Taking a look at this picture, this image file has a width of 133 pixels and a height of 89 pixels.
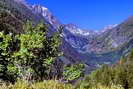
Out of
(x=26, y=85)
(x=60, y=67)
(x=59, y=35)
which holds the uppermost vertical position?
(x=59, y=35)

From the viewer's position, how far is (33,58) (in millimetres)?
31297

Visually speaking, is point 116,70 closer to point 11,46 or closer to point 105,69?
point 105,69

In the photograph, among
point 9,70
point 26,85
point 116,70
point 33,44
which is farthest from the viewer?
point 116,70

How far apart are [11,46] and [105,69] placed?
5894 inches

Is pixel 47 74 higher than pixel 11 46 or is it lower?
lower

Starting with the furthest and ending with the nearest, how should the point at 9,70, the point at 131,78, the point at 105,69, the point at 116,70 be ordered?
the point at 105,69
the point at 116,70
the point at 131,78
the point at 9,70

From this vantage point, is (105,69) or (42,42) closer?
(42,42)

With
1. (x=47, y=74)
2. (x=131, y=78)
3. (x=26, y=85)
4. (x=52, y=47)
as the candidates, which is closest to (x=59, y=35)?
(x=52, y=47)

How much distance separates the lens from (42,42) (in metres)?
31.6

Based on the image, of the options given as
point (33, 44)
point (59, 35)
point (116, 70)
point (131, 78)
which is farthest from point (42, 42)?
point (116, 70)

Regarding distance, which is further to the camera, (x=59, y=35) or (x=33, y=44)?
(x=59, y=35)

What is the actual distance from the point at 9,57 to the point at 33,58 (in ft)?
8.69

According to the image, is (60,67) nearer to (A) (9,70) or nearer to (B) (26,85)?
(A) (9,70)

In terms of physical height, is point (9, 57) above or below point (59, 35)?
below
